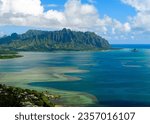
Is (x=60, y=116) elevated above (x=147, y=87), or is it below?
above

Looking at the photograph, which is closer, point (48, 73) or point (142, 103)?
point (142, 103)

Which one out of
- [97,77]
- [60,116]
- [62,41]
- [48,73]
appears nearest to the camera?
[60,116]

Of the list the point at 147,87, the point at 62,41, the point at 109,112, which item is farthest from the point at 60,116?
the point at 62,41

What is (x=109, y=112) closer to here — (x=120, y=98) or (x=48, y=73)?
(x=120, y=98)

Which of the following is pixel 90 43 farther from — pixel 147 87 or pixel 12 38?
pixel 147 87

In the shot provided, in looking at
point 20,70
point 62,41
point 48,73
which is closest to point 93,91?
point 48,73

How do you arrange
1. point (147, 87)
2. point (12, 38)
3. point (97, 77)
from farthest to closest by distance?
point (12, 38) < point (97, 77) < point (147, 87)
